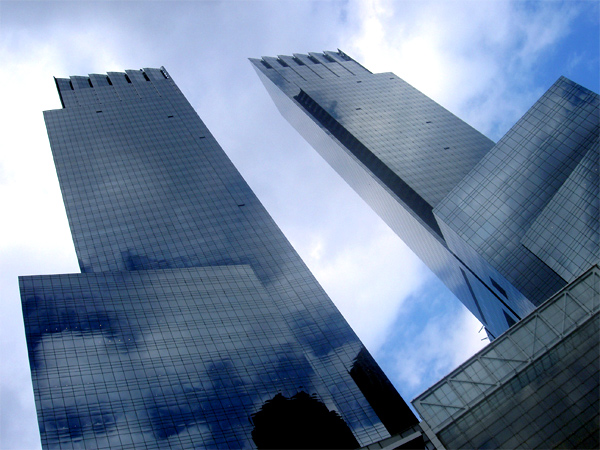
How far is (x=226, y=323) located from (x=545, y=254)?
4521cm

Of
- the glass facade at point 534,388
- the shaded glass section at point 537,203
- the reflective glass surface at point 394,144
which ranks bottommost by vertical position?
the glass facade at point 534,388

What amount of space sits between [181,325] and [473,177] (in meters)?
49.5

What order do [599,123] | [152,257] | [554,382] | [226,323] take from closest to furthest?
[554,382]
[599,123]
[226,323]
[152,257]

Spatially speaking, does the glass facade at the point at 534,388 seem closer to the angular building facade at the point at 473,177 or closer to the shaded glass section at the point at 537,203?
the angular building facade at the point at 473,177

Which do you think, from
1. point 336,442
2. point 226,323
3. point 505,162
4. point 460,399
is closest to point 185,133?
point 226,323

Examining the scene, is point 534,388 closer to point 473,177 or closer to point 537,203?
point 537,203

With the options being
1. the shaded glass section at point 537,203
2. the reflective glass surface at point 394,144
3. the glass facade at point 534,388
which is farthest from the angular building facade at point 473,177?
the glass facade at point 534,388

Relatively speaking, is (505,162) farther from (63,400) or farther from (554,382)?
(63,400)

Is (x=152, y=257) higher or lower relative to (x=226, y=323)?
higher

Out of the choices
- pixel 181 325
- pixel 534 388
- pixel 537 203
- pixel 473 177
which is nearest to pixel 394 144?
pixel 473 177

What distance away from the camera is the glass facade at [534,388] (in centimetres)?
4994

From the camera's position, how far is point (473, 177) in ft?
327

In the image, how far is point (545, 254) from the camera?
8094 centimetres

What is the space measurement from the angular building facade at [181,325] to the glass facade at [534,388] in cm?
3107
